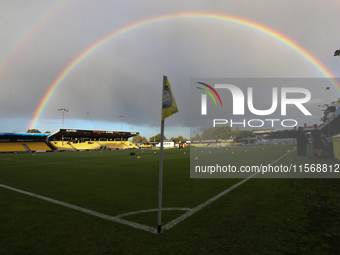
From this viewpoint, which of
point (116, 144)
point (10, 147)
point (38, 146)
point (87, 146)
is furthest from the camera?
point (116, 144)

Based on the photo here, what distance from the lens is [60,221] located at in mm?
4844

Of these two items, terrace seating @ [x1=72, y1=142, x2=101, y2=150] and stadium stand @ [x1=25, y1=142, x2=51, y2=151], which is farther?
terrace seating @ [x1=72, y1=142, x2=101, y2=150]

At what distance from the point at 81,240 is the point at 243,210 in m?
3.92

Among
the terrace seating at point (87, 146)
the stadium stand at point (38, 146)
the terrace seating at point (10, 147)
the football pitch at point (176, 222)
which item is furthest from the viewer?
the terrace seating at point (87, 146)

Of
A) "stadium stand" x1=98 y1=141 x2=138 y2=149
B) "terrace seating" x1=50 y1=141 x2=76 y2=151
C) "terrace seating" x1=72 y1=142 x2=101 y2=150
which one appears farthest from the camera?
"stadium stand" x1=98 y1=141 x2=138 y2=149

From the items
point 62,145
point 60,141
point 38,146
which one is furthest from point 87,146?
point 38,146

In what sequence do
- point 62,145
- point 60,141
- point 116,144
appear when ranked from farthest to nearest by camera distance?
point 116,144, point 60,141, point 62,145

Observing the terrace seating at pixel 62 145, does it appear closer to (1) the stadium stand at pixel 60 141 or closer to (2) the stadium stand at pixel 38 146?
(1) the stadium stand at pixel 60 141

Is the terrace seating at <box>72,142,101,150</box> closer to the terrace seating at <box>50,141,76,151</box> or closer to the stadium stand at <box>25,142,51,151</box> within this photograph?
the terrace seating at <box>50,141,76,151</box>

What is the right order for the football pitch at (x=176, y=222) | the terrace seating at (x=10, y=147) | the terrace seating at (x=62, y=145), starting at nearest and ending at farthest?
the football pitch at (x=176, y=222)
the terrace seating at (x=10, y=147)
the terrace seating at (x=62, y=145)

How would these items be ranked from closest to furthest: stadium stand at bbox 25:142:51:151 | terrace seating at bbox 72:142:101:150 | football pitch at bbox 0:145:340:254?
football pitch at bbox 0:145:340:254 < stadium stand at bbox 25:142:51:151 < terrace seating at bbox 72:142:101:150

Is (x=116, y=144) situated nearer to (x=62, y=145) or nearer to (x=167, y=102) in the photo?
(x=62, y=145)

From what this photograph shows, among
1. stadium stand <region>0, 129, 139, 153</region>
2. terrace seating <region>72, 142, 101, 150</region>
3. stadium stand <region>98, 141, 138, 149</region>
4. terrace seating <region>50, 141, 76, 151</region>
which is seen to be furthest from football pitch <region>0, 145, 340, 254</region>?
stadium stand <region>98, 141, 138, 149</region>

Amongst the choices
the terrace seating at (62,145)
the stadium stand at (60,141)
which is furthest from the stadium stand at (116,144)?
the terrace seating at (62,145)
